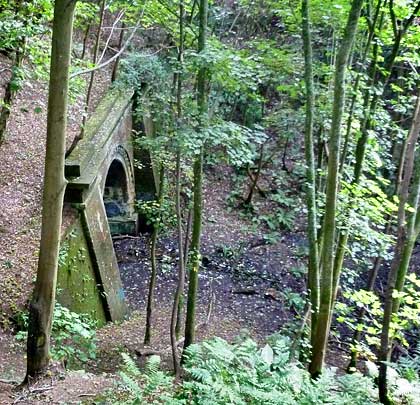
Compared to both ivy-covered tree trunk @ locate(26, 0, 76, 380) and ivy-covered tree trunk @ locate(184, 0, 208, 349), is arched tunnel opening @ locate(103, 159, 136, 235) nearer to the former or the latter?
ivy-covered tree trunk @ locate(184, 0, 208, 349)

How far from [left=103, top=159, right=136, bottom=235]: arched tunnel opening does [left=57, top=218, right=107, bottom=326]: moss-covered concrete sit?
5041 millimetres

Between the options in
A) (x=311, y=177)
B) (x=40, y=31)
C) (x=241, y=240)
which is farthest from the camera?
(x=241, y=240)

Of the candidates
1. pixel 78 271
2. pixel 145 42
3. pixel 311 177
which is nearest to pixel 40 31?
pixel 311 177

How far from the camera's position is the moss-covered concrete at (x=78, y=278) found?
846 cm

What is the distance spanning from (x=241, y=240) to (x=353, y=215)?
906cm

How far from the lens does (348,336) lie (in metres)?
11.5

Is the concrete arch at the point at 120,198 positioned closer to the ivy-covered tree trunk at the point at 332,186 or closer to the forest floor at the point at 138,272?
the forest floor at the point at 138,272

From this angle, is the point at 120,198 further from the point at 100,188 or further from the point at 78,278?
the point at 78,278

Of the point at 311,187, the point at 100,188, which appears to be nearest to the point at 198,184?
the point at 311,187

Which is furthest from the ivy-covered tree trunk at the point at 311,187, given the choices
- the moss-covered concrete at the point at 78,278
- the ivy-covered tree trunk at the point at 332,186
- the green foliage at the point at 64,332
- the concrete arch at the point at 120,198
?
the concrete arch at the point at 120,198

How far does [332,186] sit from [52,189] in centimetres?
311

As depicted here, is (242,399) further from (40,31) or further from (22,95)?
(22,95)

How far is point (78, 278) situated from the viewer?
9117 millimetres

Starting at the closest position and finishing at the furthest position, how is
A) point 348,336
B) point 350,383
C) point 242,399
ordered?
1. point 242,399
2. point 350,383
3. point 348,336
